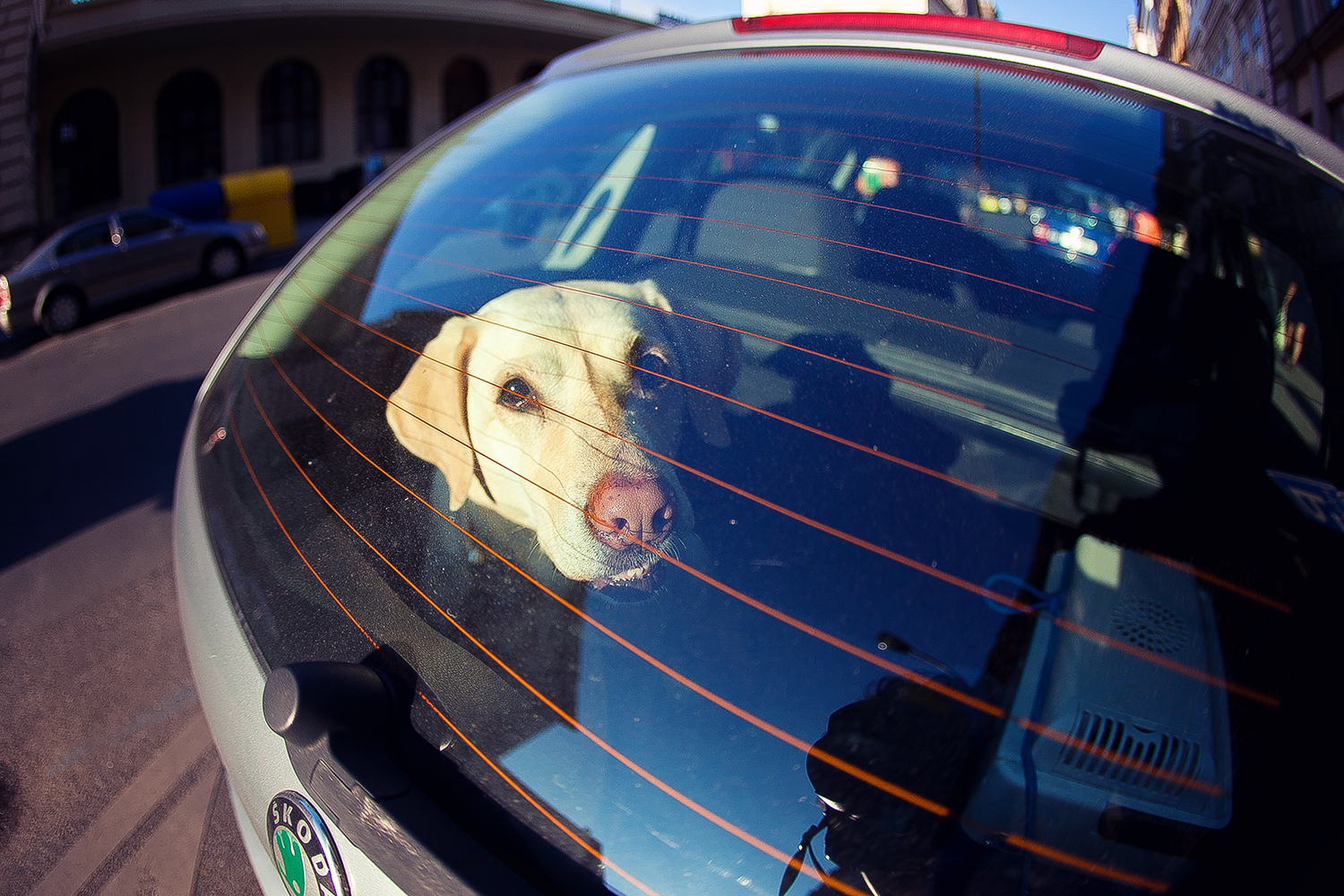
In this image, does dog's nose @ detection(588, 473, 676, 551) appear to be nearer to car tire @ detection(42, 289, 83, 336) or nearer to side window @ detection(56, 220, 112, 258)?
car tire @ detection(42, 289, 83, 336)

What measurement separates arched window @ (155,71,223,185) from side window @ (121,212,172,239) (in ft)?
37.8

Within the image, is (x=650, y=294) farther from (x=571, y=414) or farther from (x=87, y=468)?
(x=87, y=468)

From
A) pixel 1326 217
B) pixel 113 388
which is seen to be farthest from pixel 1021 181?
pixel 113 388

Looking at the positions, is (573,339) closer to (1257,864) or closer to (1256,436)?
(1256,436)

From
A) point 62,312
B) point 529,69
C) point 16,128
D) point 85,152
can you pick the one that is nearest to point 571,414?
point 62,312

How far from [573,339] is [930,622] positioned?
0.69 m

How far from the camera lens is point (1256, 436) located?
109cm

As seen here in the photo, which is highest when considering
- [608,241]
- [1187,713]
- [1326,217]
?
[1326,217]

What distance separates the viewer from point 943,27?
1.78 m

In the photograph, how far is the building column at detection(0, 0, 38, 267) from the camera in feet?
51.8

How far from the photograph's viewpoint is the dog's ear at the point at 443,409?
1227 millimetres

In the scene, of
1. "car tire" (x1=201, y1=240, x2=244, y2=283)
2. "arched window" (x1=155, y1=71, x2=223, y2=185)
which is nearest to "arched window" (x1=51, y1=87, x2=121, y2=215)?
"arched window" (x1=155, y1=71, x2=223, y2=185)

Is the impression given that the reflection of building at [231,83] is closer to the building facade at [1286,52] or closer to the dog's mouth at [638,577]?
the building facade at [1286,52]

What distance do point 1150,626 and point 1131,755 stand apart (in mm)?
148
